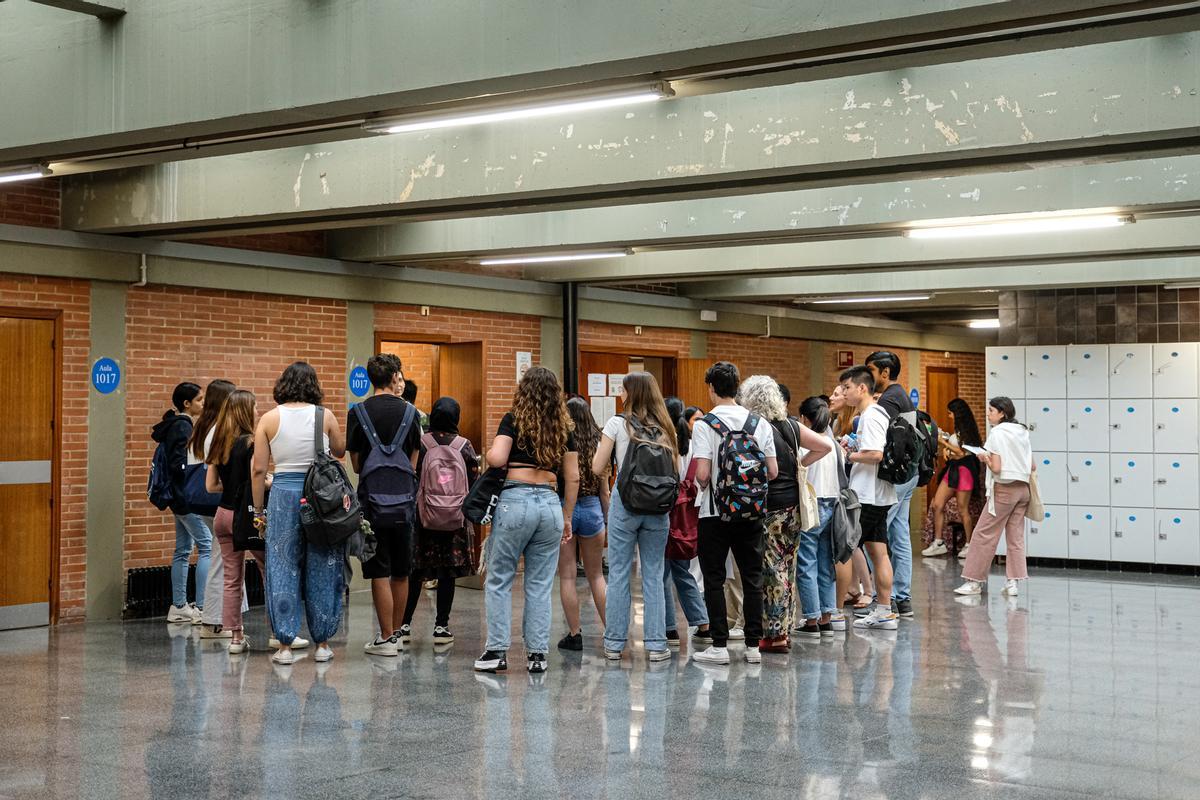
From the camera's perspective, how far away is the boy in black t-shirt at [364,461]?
7762 millimetres

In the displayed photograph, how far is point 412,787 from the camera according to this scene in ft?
16.6

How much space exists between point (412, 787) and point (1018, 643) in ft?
16.8

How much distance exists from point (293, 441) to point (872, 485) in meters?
3.99

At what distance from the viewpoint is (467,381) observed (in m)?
13.6

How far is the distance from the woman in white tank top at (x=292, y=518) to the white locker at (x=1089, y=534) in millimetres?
9229

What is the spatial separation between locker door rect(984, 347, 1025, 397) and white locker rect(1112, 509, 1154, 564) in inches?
67.7

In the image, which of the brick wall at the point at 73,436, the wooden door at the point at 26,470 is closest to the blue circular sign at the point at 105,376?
the brick wall at the point at 73,436

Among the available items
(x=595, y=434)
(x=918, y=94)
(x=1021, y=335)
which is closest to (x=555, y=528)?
(x=595, y=434)

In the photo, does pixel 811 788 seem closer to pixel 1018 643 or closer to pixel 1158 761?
pixel 1158 761

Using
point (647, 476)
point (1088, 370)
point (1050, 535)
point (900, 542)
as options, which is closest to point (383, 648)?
point (647, 476)

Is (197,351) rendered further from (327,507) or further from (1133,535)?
(1133,535)

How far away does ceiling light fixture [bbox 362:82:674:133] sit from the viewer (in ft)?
18.6

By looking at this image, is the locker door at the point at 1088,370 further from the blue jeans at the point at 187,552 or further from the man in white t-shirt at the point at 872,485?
the blue jeans at the point at 187,552

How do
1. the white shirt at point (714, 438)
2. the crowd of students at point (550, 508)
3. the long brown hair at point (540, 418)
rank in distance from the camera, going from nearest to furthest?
the long brown hair at point (540, 418) < the crowd of students at point (550, 508) < the white shirt at point (714, 438)
